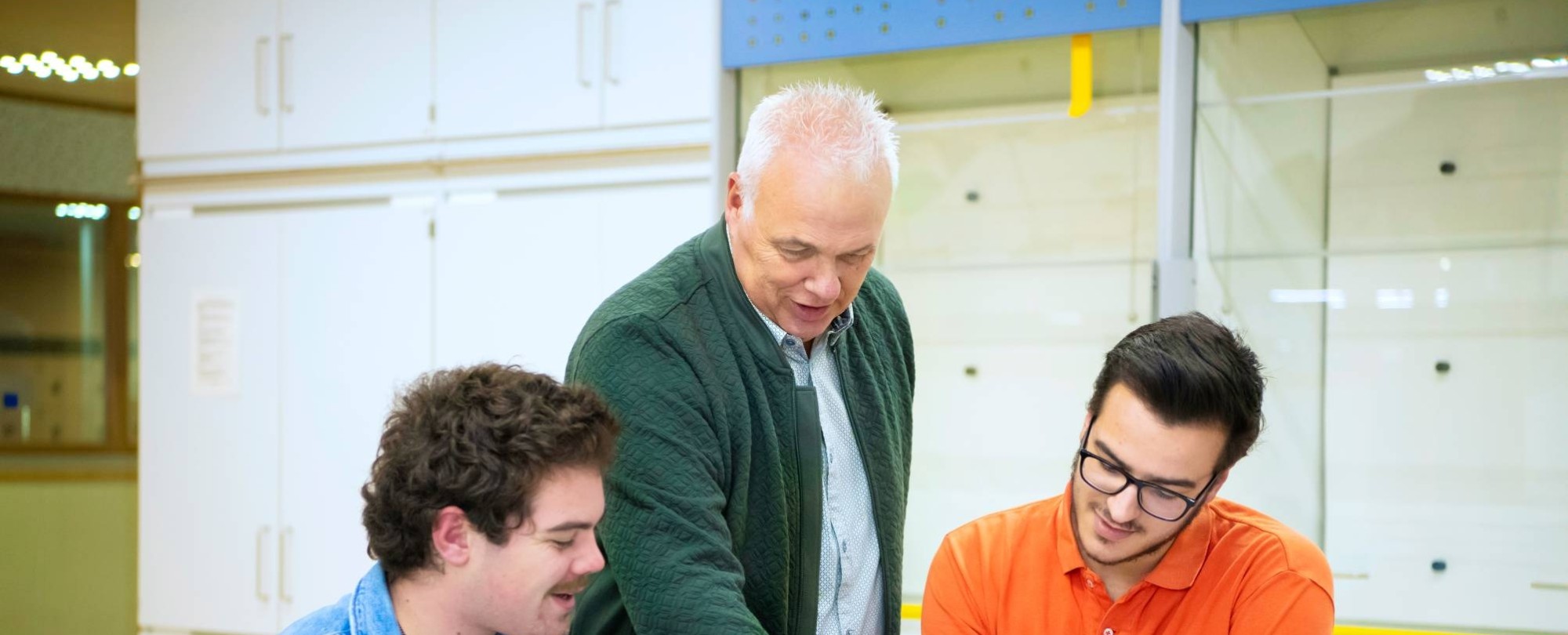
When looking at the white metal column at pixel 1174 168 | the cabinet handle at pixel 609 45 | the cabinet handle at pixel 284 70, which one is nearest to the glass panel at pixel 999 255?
the white metal column at pixel 1174 168

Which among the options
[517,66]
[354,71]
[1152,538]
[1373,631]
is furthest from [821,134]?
[354,71]

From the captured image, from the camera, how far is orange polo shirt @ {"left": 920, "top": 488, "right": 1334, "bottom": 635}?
156cm

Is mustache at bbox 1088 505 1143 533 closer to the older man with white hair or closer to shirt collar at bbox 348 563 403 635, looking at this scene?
the older man with white hair

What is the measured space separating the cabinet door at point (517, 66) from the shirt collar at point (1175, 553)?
5.77 ft

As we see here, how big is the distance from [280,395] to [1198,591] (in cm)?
257

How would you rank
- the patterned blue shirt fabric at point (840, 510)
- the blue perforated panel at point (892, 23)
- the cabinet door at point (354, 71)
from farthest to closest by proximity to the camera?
the cabinet door at point (354, 71) → the blue perforated panel at point (892, 23) → the patterned blue shirt fabric at point (840, 510)

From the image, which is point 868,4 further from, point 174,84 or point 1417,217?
point 174,84

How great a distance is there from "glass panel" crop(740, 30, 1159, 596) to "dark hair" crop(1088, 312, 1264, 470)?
3.32ft

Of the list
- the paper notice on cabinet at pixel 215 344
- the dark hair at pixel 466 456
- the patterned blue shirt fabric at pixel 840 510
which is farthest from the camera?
the paper notice on cabinet at pixel 215 344

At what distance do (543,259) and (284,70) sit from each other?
0.91m

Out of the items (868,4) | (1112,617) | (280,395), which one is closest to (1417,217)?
(868,4)

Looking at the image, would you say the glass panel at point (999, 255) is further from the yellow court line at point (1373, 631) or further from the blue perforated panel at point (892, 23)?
the yellow court line at point (1373, 631)

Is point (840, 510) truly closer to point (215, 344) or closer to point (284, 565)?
point (284, 565)

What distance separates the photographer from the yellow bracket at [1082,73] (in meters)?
2.38
